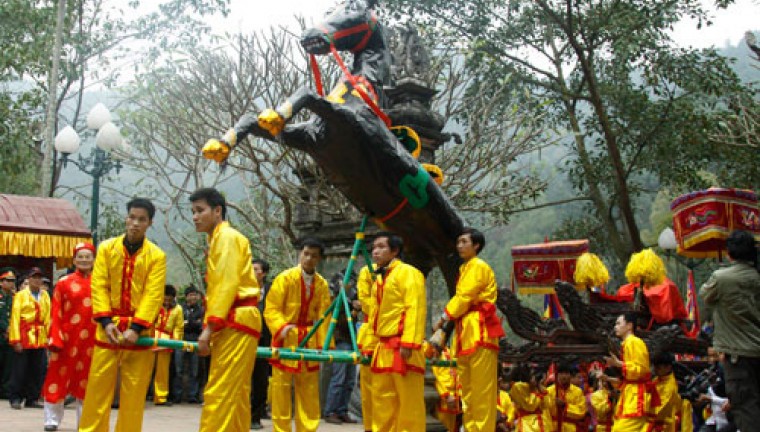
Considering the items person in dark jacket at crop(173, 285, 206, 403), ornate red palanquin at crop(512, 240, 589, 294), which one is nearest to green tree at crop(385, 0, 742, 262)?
ornate red palanquin at crop(512, 240, 589, 294)

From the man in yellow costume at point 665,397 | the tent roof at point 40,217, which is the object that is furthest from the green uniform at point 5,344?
the man in yellow costume at point 665,397

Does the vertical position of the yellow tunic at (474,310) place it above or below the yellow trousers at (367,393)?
above

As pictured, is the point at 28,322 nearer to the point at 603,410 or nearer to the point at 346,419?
the point at 346,419

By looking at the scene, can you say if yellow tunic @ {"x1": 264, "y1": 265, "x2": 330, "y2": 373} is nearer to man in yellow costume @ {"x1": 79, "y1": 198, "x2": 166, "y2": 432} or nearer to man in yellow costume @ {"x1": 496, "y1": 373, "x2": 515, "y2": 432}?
man in yellow costume @ {"x1": 79, "y1": 198, "x2": 166, "y2": 432}

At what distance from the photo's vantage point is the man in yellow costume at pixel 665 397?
6965mm

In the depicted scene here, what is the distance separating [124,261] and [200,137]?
25.3 feet

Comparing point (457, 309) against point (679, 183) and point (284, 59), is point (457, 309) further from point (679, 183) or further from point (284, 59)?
point (679, 183)

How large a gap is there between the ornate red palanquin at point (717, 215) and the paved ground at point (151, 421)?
13.5 ft

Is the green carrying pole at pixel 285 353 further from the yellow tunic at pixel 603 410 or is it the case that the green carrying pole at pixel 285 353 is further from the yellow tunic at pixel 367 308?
the yellow tunic at pixel 603 410

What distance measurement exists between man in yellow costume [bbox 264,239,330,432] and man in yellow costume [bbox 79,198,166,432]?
4.00 feet

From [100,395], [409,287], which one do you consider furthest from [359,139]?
[100,395]

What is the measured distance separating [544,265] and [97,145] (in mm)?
6233

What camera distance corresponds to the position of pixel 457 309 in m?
5.93

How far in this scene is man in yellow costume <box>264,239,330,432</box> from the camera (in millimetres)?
5926
